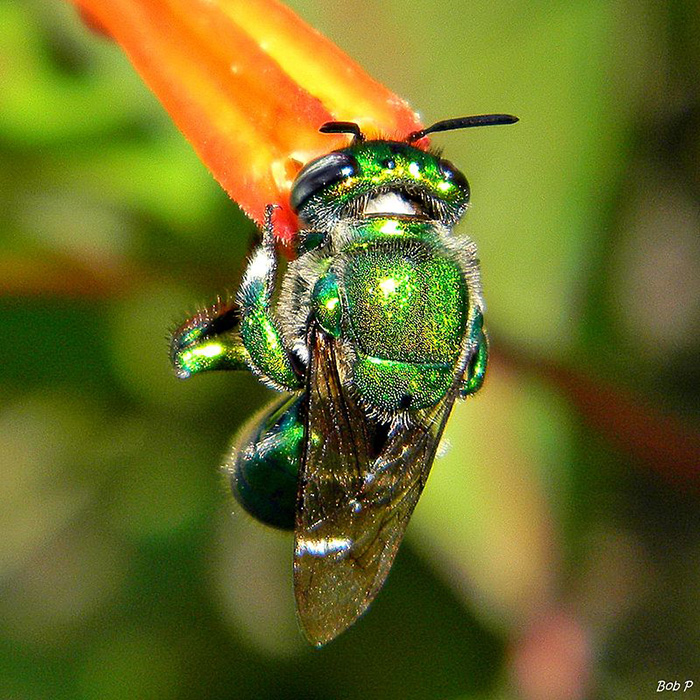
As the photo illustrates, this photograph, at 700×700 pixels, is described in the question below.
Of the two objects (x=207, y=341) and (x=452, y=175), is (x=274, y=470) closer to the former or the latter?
(x=207, y=341)

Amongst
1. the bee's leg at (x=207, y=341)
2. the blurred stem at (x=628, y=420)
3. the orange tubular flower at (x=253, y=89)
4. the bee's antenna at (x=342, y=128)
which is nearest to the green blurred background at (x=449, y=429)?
the blurred stem at (x=628, y=420)

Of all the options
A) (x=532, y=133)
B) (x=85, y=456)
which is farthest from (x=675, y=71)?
(x=85, y=456)

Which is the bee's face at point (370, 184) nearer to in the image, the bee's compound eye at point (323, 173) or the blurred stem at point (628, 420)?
the bee's compound eye at point (323, 173)

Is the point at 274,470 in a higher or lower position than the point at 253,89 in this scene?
lower

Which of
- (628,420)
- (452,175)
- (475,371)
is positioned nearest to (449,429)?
(628,420)

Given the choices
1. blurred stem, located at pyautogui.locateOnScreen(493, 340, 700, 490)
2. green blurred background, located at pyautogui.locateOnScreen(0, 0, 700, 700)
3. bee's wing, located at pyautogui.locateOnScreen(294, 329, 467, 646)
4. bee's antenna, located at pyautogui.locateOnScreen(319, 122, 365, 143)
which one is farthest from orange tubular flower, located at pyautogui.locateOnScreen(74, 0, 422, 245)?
blurred stem, located at pyautogui.locateOnScreen(493, 340, 700, 490)
